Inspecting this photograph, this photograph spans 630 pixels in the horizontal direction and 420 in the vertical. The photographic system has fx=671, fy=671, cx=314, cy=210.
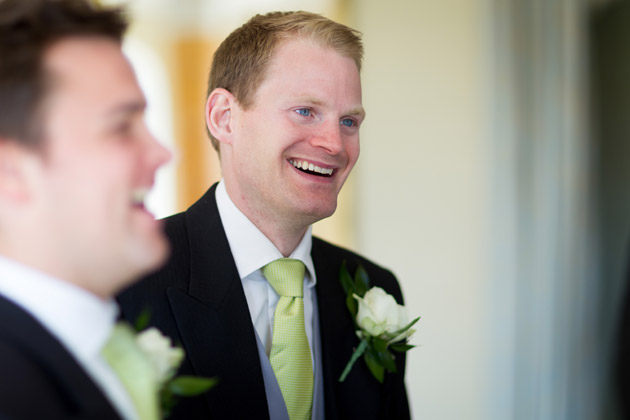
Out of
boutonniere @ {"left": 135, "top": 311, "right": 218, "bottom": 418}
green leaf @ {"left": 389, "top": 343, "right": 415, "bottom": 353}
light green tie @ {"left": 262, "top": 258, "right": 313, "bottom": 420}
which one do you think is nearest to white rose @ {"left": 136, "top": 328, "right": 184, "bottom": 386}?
boutonniere @ {"left": 135, "top": 311, "right": 218, "bottom": 418}

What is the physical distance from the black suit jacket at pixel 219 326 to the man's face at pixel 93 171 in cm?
68

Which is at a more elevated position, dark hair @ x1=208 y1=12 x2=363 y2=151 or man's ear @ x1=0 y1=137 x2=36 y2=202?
dark hair @ x1=208 y1=12 x2=363 y2=151

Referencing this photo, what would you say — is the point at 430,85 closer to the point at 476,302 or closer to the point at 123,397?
the point at 476,302

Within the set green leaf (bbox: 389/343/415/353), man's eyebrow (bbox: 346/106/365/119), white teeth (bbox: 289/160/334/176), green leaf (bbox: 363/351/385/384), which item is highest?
man's eyebrow (bbox: 346/106/365/119)

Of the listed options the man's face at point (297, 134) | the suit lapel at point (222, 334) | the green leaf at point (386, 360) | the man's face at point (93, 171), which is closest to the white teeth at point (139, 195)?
the man's face at point (93, 171)

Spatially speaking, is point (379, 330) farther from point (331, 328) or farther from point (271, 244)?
point (271, 244)

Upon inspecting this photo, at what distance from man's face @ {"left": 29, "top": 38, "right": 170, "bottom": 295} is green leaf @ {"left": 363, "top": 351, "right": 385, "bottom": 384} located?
3.17 ft

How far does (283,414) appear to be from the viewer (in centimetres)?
164

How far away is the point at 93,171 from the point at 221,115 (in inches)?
39.6

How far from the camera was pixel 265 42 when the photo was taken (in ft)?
5.86

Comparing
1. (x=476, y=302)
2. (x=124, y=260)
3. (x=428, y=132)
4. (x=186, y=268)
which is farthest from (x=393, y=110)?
(x=124, y=260)

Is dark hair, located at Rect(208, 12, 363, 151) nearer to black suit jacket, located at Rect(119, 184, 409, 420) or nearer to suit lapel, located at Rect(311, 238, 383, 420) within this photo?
black suit jacket, located at Rect(119, 184, 409, 420)

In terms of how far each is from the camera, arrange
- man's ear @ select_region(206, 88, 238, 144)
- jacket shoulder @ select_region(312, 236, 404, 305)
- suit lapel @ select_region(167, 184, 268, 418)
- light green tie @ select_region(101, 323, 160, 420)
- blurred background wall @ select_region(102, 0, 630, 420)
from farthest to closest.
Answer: blurred background wall @ select_region(102, 0, 630, 420)
jacket shoulder @ select_region(312, 236, 404, 305)
man's ear @ select_region(206, 88, 238, 144)
suit lapel @ select_region(167, 184, 268, 418)
light green tie @ select_region(101, 323, 160, 420)

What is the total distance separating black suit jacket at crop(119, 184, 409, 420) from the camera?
1.56 meters
